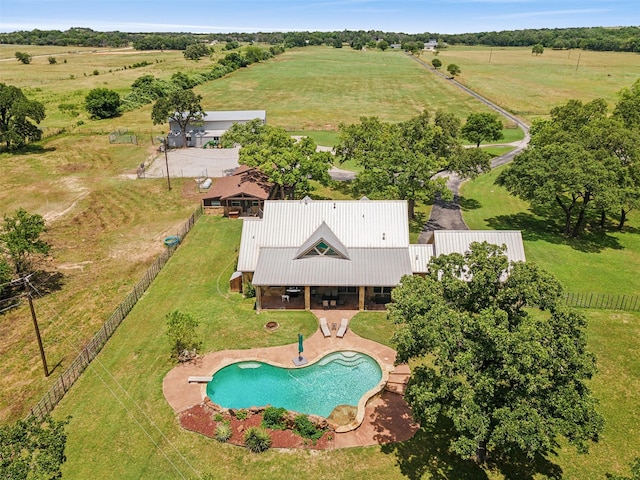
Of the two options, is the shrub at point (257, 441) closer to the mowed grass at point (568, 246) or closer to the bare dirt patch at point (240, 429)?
the bare dirt patch at point (240, 429)

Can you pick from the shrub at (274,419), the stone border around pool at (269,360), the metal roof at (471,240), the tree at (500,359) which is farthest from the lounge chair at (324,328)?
the tree at (500,359)

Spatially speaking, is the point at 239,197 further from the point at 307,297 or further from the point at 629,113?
the point at 629,113

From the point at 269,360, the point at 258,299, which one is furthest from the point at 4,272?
the point at 269,360

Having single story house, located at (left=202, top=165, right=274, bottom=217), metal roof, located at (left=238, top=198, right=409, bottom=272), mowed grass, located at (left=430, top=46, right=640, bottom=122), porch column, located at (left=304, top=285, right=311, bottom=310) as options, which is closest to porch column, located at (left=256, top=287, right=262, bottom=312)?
metal roof, located at (left=238, top=198, right=409, bottom=272)

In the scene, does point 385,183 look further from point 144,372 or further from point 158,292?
point 144,372

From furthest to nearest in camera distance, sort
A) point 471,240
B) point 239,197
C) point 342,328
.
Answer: point 239,197 → point 471,240 → point 342,328

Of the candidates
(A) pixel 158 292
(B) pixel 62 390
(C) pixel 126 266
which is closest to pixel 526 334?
(B) pixel 62 390
